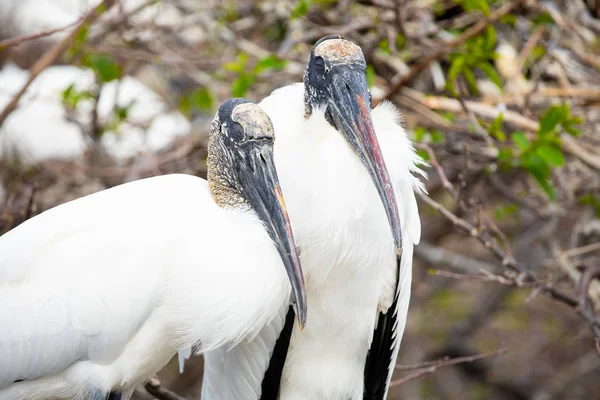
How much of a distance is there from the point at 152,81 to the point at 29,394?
3593 mm

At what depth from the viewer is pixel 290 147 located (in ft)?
9.62

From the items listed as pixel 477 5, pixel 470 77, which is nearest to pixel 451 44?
pixel 470 77

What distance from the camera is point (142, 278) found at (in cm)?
271

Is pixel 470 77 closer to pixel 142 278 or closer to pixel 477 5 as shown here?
pixel 477 5

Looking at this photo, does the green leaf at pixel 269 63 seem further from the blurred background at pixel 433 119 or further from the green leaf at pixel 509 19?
the green leaf at pixel 509 19

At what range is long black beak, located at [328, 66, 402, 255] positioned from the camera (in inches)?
107

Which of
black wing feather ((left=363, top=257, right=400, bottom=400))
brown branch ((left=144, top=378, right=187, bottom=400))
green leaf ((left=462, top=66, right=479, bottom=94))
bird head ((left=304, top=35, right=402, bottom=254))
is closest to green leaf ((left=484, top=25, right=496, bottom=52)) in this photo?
green leaf ((left=462, top=66, right=479, bottom=94))

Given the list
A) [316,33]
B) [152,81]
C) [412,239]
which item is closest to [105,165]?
[316,33]

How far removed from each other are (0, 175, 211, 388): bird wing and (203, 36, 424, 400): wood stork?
15.9 inches

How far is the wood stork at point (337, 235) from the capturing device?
284 cm

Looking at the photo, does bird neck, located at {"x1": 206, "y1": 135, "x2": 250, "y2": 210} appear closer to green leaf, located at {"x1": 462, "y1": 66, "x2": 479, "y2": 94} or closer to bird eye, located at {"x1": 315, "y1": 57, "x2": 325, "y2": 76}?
bird eye, located at {"x1": 315, "y1": 57, "x2": 325, "y2": 76}

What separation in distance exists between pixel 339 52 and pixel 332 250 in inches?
24.7

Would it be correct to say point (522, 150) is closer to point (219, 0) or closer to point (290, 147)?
point (290, 147)

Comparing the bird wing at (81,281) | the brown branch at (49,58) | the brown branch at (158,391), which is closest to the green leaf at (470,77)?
the brown branch at (49,58)
